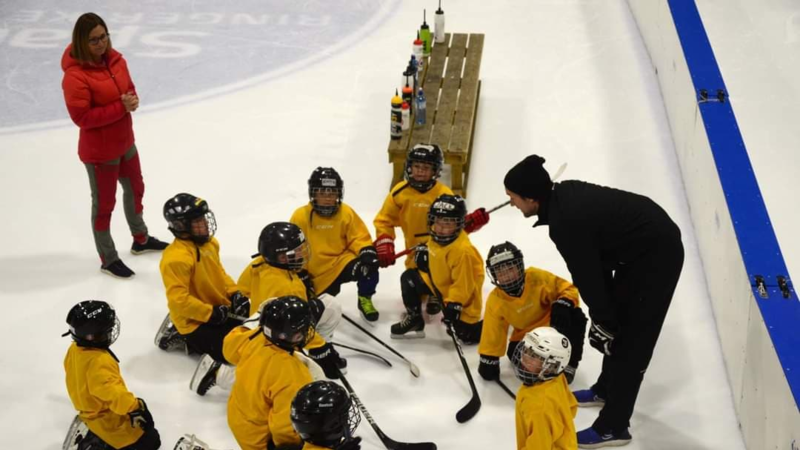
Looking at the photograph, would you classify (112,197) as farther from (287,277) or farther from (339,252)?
(287,277)

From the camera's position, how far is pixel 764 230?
15.1ft

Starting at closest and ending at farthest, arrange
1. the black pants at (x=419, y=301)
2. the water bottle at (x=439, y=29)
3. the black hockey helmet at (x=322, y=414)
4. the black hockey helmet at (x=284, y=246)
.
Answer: the black hockey helmet at (x=322, y=414) < the black hockey helmet at (x=284, y=246) < the black pants at (x=419, y=301) < the water bottle at (x=439, y=29)

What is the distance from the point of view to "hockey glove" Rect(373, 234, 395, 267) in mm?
5344

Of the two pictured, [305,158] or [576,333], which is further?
[305,158]

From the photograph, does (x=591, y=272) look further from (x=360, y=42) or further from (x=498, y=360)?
(x=360, y=42)

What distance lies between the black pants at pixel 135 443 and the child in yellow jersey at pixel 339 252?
4.13 ft

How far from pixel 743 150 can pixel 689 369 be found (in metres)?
1.17

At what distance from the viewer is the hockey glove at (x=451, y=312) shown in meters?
5.07

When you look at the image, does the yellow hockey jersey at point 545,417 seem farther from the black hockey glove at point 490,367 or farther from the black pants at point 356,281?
the black pants at point 356,281

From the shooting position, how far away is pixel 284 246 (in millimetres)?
4570

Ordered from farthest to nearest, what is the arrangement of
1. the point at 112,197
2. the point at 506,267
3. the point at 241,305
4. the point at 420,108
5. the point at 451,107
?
1. the point at 451,107
2. the point at 420,108
3. the point at 112,197
4. the point at 241,305
5. the point at 506,267

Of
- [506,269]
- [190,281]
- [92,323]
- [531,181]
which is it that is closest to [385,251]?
[506,269]

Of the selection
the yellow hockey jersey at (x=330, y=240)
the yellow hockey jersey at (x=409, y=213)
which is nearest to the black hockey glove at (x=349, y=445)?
the yellow hockey jersey at (x=330, y=240)

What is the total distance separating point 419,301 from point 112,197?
1.85m
